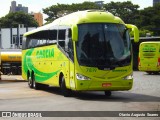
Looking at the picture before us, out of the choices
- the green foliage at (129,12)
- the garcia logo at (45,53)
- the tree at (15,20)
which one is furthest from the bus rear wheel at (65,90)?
the tree at (15,20)

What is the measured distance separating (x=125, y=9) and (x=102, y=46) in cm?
8250

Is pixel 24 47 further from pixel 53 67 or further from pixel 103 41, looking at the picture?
pixel 103 41

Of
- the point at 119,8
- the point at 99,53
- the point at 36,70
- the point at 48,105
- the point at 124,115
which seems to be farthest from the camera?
the point at 119,8

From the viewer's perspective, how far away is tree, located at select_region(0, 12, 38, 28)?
403 feet

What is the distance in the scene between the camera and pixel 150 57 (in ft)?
138

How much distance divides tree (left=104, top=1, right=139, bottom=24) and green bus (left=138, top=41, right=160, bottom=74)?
55255 mm

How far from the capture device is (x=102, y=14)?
62.8 ft

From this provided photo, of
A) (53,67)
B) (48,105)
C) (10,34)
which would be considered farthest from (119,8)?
(48,105)

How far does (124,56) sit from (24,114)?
254 inches

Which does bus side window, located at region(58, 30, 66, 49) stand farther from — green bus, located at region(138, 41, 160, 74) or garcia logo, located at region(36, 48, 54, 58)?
green bus, located at region(138, 41, 160, 74)

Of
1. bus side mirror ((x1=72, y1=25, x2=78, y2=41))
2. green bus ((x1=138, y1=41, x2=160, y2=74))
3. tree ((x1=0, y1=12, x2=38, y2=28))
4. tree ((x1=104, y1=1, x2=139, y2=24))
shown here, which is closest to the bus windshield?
bus side mirror ((x1=72, y1=25, x2=78, y2=41))

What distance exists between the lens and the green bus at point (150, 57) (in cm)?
4172

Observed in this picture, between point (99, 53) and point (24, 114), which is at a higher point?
point (99, 53)

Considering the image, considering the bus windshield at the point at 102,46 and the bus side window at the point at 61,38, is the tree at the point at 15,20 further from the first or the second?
the bus windshield at the point at 102,46
